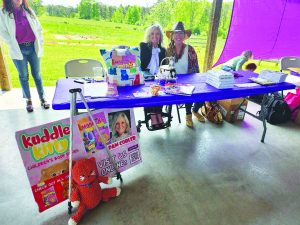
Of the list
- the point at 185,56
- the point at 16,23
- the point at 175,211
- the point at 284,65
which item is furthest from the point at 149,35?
the point at 284,65

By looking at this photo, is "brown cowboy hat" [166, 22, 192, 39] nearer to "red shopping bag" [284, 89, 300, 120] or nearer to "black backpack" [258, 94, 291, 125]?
"black backpack" [258, 94, 291, 125]

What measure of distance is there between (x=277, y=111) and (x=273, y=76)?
0.84 m

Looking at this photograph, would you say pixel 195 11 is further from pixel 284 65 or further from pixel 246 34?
pixel 284 65

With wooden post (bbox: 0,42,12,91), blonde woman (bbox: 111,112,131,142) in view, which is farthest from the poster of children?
wooden post (bbox: 0,42,12,91)

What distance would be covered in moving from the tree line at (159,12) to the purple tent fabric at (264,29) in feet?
0.86

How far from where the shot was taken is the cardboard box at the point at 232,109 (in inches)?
101

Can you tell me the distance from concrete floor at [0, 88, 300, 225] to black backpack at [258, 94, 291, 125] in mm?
206

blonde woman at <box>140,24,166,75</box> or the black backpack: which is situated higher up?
blonde woman at <box>140,24,166,75</box>

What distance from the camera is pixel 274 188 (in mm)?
1612

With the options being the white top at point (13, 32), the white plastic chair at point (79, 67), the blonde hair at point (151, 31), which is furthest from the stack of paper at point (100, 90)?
the white top at point (13, 32)

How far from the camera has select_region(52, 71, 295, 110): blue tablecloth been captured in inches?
52.4

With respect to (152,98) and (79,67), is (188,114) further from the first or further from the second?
(79,67)

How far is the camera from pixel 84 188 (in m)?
1.31

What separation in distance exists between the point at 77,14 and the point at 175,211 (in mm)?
3305
